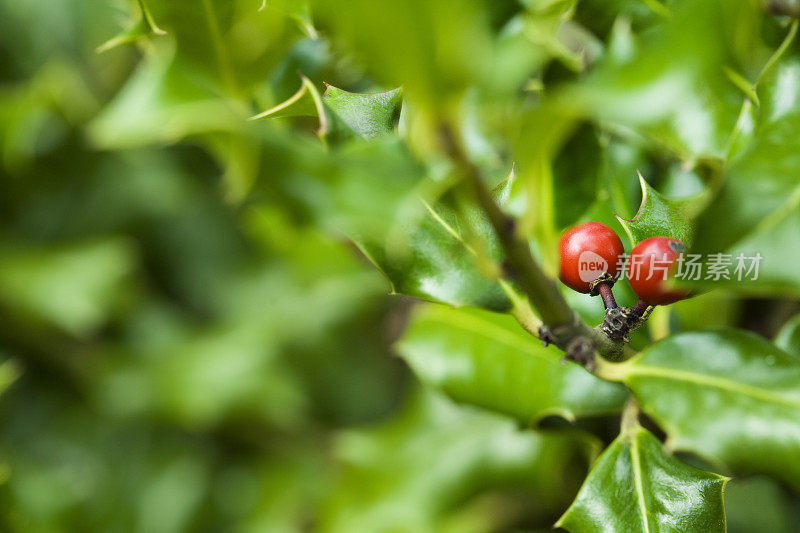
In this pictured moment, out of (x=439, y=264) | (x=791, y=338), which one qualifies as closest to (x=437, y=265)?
(x=439, y=264)

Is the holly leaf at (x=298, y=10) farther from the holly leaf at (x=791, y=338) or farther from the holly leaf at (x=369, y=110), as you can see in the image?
the holly leaf at (x=791, y=338)

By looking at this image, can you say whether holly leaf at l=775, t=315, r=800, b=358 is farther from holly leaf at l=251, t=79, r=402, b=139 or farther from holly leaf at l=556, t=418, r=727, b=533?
holly leaf at l=251, t=79, r=402, b=139

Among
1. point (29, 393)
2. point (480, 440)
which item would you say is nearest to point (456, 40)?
point (480, 440)

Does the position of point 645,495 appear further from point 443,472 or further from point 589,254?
point 443,472

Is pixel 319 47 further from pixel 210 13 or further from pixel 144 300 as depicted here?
pixel 144 300

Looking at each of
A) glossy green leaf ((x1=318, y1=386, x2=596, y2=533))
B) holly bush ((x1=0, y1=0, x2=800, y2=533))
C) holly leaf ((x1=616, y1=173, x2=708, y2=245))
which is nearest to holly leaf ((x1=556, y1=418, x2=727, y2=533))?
holly bush ((x1=0, y1=0, x2=800, y2=533))

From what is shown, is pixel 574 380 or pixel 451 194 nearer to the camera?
pixel 451 194

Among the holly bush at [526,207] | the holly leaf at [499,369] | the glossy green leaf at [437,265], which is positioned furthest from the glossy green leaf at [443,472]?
the glossy green leaf at [437,265]
